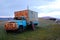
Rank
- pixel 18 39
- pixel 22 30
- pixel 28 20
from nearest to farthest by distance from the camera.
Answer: pixel 18 39 → pixel 22 30 → pixel 28 20

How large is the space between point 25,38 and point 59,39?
310cm

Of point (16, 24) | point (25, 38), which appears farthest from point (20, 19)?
point (25, 38)

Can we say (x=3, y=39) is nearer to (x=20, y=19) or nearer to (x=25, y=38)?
(x=25, y=38)

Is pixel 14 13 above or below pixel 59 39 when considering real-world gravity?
above

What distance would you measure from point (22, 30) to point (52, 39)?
16.3ft

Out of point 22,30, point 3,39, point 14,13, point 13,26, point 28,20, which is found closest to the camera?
point 3,39

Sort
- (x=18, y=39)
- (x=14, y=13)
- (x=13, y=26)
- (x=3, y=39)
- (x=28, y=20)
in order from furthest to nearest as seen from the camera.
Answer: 1. (x=14, y=13)
2. (x=28, y=20)
3. (x=13, y=26)
4. (x=18, y=39)
5. (x=3, y=39)

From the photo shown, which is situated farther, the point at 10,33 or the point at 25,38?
the point at 10,33

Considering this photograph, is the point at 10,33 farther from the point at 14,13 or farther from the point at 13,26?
the point at 14,13

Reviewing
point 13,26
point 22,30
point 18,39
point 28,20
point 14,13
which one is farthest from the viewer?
point 14,13

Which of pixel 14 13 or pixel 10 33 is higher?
pixel 14 13

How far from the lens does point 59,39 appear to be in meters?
17.0

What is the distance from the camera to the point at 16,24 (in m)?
19.2

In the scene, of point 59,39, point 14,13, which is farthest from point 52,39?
point 14,13
